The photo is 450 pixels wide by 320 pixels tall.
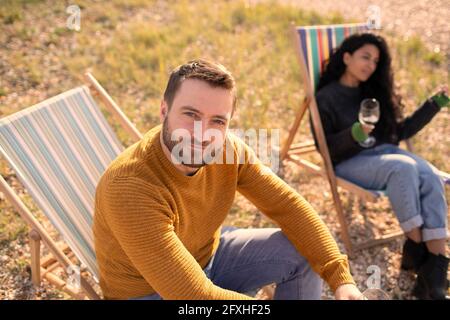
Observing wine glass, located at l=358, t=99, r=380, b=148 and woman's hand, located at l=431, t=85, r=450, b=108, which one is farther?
woman's hand, located at l=431, t=85, r=450, b=108

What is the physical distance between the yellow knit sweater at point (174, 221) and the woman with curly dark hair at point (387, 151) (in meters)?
1.03

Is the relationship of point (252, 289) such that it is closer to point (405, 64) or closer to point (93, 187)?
point (93, 187)

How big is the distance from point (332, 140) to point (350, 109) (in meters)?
0.36

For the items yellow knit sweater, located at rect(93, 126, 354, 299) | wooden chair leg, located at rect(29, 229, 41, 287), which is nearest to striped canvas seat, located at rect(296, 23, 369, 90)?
yellow knit sweater, located at rect(93, 126, 354, 299)

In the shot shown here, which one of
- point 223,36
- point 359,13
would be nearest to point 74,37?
point 223,36

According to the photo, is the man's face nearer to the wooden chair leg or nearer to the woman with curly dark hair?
the wooden chair leg

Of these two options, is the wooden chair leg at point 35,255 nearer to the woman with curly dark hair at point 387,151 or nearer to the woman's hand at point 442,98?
the woman with curly dark hair at point 387,151

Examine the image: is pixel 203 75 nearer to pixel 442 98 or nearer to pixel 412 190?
pixel 412 190

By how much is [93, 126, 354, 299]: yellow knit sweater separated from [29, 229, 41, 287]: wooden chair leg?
408mm

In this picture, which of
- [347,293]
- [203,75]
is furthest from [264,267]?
[203,75]

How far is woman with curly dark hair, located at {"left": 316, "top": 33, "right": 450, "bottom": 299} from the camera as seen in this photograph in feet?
9.37

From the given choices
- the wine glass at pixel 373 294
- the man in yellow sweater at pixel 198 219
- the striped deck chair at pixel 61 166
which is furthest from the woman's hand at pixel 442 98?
the striped deck chair at pixel 61 166

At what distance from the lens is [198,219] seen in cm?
207

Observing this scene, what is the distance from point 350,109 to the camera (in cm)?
348
